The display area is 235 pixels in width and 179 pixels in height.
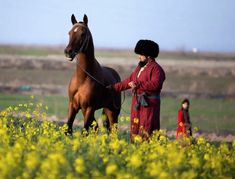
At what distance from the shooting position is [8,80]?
49406 millimetres

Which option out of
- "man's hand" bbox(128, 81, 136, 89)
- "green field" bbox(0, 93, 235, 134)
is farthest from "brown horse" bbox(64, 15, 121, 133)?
"green field" bbox(0, 93, 235, 134)

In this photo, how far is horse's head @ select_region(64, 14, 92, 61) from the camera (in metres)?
15.5

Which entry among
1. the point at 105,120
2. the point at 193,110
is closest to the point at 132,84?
the point at 105,120

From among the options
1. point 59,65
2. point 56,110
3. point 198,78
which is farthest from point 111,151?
point 59,65

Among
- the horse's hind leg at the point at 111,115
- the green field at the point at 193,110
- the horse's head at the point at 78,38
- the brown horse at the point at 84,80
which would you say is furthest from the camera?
the green field at the point at 193,110

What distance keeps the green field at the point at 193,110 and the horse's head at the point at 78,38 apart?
12.2 meters

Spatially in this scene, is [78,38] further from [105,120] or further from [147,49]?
[105,120]

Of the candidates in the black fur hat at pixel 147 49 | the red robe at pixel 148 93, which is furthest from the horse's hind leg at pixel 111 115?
the black fur hat at pixel 147 49

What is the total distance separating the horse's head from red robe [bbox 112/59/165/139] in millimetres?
1358

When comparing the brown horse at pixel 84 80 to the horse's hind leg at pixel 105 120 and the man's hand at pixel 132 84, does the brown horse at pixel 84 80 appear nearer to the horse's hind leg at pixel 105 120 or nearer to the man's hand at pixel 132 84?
the horse's hind leg at pixel 105 120

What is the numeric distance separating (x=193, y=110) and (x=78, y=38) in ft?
69.9

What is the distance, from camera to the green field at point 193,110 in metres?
30.8

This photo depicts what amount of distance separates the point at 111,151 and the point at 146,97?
134 inches

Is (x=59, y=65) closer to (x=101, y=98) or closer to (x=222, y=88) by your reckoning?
(x=222, y=88)
